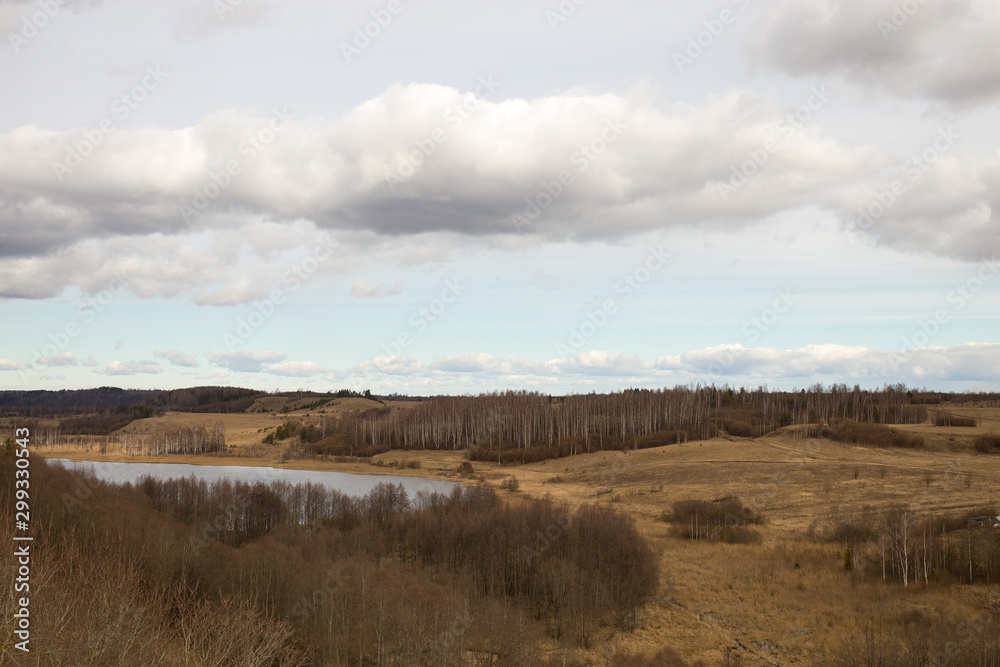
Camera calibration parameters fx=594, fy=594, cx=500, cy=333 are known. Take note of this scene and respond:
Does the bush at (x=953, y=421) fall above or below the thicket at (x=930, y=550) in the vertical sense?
above

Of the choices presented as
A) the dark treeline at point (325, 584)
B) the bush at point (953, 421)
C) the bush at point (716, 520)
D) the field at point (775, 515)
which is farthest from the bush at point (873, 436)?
the dark treeline at point (325, 584)

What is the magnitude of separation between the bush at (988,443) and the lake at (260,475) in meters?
75.2

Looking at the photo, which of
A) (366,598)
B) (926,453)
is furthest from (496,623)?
(926,453)

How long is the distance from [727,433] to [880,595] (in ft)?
281

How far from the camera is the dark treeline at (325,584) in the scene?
737 inches

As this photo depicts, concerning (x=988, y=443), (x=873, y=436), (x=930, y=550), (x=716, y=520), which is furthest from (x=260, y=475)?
(x=988, y=443)

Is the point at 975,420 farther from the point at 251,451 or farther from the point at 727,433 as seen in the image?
the point at 251,451

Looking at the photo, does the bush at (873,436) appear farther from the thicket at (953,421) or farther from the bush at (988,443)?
the thicket at (953,421)

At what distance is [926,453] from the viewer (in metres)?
83.8

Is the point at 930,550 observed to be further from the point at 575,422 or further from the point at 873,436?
the point at 575,422

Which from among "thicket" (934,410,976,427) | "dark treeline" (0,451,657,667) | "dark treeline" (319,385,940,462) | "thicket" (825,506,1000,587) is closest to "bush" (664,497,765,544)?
"thicket" (825,506,1000,587)

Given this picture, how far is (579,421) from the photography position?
14062cm

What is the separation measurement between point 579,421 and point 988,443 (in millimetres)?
76094

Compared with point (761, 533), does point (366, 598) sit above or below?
above
